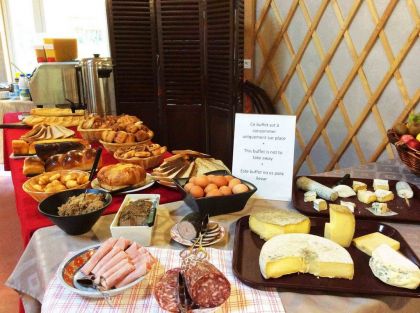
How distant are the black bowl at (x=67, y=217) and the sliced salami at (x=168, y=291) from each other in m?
0.27

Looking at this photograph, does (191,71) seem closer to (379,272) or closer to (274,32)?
(274,32)

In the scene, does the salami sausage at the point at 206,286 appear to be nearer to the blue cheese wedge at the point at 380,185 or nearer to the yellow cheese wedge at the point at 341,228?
the yellow cheese wedge at the point at 341,228

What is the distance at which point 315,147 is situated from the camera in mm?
2393

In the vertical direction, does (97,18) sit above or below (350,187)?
above

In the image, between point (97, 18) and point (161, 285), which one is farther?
point (97, 18)

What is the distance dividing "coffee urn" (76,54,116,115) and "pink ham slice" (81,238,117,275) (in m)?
1.53

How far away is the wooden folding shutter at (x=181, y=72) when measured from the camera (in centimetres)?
247

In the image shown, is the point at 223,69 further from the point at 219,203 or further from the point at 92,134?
the point at 219,203

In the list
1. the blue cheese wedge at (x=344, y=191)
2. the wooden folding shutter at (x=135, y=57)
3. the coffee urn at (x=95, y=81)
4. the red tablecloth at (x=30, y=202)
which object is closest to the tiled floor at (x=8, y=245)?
the red tablecloth at (x=30, y=202)

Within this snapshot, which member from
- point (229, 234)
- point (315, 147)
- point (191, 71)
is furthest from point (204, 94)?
point (229, 234)

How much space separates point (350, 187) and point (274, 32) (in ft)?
5.53

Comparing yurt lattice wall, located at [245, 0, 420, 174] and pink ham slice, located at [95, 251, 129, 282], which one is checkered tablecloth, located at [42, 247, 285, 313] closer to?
pink ham slice, located at [95, 251, 129, 282]

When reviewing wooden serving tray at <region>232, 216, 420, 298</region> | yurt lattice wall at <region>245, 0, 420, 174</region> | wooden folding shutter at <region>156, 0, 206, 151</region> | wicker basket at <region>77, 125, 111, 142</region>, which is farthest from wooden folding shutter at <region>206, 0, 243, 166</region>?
wooden serving tray at <region>232, 216, 420, 298</region>

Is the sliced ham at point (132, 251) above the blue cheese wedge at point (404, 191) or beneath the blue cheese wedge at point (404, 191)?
above
